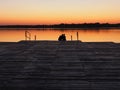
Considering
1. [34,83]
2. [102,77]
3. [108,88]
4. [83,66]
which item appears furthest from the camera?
[83,66]

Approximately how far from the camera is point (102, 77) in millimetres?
5980

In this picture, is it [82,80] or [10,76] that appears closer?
[82,80]

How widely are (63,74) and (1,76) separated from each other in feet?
4.62

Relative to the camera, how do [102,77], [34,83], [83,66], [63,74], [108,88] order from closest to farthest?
[108,88]
[34,83]
[102,77]
[63,74]
[83,66]

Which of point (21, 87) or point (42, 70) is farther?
point (42, 70)

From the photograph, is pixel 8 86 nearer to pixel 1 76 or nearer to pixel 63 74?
pixel 1 76

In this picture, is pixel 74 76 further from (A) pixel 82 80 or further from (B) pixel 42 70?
(B) pixel 42 70

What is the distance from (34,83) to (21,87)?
410 mm

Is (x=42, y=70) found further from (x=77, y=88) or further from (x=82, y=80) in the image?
(x=77, y=88)

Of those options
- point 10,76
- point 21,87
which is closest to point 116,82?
point 21,87

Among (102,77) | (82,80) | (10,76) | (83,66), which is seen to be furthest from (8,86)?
(83,66)

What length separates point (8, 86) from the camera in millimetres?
5188

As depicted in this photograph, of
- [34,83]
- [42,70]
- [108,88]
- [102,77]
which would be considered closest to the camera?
[108,88]

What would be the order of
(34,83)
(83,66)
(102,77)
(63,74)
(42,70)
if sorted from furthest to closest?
(83,66)
(42,70)
(63,74)
(102,77)
(34,83)
